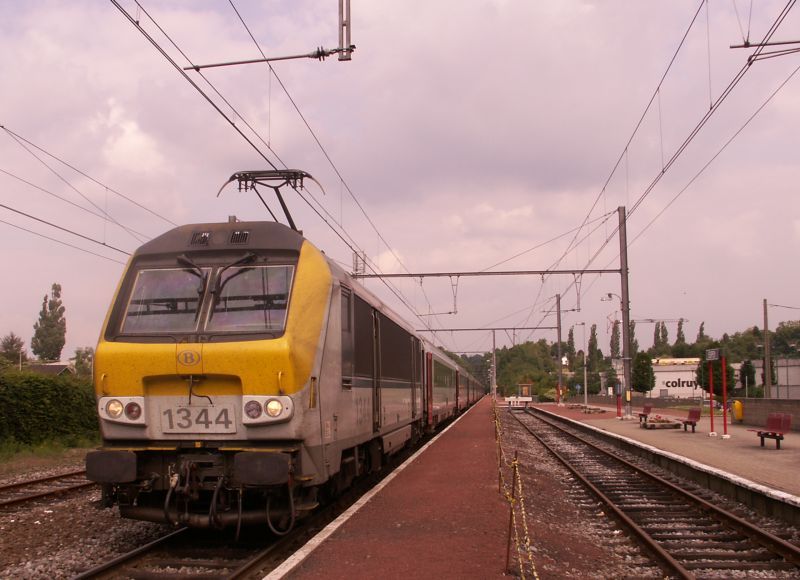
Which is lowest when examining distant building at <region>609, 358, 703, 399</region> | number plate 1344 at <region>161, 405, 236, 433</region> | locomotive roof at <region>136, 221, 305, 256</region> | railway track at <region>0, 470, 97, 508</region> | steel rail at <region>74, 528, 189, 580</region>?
distant building at <region>609, 358, 703, 399</region>

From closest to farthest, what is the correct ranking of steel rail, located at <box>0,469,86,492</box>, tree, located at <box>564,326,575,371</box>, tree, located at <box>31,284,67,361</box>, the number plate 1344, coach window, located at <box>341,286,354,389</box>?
the number plate 1344 → coach window, located at <box>341,286,354,389</box> → steel rail, located at <box>0,469,86,492</box> → tree, located at <box>31,284,67,361</box> → tree, located at <box>564,326,575,371</box>

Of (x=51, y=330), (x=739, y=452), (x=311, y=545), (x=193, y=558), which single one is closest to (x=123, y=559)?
(x=193, y=558)

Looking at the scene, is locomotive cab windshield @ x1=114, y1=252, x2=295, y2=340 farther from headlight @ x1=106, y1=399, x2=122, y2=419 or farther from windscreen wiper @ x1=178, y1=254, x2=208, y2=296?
headlight @ x1=106, y1=399, x2=122, y2=419

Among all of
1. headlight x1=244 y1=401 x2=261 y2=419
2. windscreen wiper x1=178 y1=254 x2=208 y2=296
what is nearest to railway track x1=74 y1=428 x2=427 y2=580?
headlight x1=244 y1=401 x2=261 y2=419

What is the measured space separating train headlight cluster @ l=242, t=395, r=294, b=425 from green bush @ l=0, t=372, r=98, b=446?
1487 centimetres

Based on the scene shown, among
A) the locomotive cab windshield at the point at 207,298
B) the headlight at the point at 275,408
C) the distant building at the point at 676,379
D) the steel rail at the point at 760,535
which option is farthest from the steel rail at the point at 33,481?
the distant building at the point at 676,379

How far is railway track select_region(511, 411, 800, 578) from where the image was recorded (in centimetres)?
862

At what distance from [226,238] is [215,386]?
1.81 meters

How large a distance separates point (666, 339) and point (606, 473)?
5638 inches

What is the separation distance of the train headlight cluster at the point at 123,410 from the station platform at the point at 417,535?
2.24 meters

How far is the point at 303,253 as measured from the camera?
28.1 ft

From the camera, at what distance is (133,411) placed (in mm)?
7977

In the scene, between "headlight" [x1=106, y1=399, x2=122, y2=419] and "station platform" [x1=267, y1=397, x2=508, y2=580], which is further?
"headlight" [x1=106, y1=399, x2=122, y2=419]

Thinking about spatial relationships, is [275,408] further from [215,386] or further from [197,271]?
[197,271]
